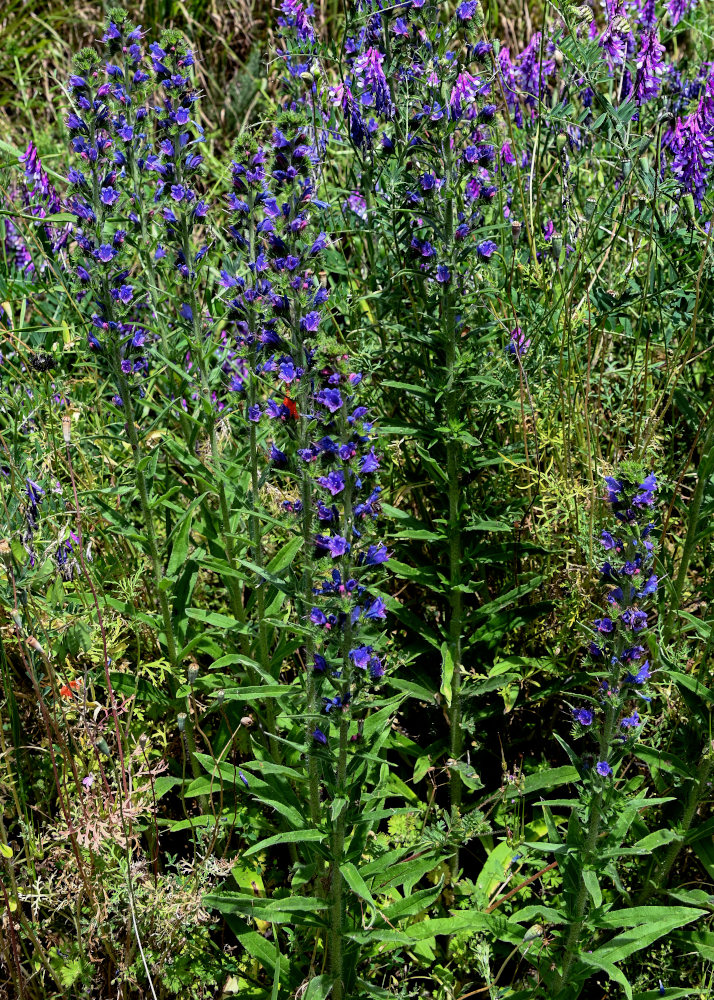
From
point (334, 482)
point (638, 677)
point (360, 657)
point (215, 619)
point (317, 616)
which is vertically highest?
point (334, 482)

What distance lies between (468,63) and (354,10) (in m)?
0.82

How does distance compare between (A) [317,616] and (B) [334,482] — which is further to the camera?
(A) [317,616]

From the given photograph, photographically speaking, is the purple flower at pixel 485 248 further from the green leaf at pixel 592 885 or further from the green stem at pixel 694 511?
the green leaf at pixel 592 885

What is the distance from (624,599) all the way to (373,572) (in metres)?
0.64

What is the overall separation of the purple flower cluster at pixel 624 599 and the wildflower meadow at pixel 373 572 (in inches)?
0.4

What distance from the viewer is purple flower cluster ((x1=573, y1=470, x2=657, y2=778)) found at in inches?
90.4

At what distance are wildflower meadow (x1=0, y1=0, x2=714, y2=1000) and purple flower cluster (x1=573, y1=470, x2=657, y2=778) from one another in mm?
10

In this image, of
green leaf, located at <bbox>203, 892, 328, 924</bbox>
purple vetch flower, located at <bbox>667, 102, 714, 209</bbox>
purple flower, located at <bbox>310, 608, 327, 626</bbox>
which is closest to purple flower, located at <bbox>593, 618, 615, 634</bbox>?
purple flower, located at <bbox>310, 608, 327, 626</bbox>

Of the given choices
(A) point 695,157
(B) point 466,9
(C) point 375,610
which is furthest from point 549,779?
(B) point 466,9

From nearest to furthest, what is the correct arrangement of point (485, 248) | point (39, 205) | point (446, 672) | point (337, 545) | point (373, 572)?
1. point (337, 545)
2. point (373, 572)
3. point (485, 248)
4. point (446, 672)
5. point (39, 205)

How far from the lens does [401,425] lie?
10.6ft

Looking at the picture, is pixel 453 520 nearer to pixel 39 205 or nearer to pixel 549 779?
pixel 549 779

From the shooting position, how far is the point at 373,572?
2283 mm

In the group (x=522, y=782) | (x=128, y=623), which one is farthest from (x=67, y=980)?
(x=522, y=782)
